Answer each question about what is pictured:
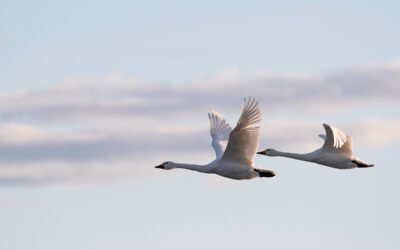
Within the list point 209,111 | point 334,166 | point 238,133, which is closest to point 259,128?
point 238,133

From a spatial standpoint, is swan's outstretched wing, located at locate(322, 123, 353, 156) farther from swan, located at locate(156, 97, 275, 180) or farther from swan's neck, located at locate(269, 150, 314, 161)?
swan, located at locate(156, 97, 275, 180)

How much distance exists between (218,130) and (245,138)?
890 cm

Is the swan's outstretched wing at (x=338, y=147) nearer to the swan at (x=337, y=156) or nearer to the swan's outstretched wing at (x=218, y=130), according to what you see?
the swan at (x=337, y=156)

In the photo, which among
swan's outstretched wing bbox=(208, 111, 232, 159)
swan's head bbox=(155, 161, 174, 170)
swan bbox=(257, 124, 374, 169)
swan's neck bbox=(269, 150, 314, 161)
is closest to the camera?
swan bbox=(257, 124, 374, 169)

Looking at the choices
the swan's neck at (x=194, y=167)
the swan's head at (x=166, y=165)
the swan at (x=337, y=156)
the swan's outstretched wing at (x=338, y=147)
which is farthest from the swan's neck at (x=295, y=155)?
the swan's head at (x=166, y=165)

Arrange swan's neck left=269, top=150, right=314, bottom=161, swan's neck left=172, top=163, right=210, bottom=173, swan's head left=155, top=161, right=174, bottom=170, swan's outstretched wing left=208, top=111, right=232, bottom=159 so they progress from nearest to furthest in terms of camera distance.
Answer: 1. swan's neck left=172, top=163, right=210, bottom=173
2. swan's neck left=269, top=150, right=314, bottom=161
3. swan's head left=155, top=161, right=174, bottom=170
4. swan's outstretched wing left=208, top=111, right=232, bottom=159

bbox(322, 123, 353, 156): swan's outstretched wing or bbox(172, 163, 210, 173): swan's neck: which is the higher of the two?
bbox(322, 123, 353, 156): swan's outstretched wing

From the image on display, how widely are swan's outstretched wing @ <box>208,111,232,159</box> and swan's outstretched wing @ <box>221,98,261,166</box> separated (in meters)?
6.48

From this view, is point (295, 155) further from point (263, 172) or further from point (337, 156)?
point (263, 172)

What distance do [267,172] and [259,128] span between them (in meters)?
2.76

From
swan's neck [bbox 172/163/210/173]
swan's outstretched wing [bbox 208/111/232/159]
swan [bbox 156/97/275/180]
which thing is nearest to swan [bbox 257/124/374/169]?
swan [bbox 156/97/275/180]

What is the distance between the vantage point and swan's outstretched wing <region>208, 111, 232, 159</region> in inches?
2472

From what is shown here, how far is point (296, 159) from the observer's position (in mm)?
59781

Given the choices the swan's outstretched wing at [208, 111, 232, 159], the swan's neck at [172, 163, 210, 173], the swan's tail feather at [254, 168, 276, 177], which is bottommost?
the swan's tail feather at [254, 168, 276, 177]
